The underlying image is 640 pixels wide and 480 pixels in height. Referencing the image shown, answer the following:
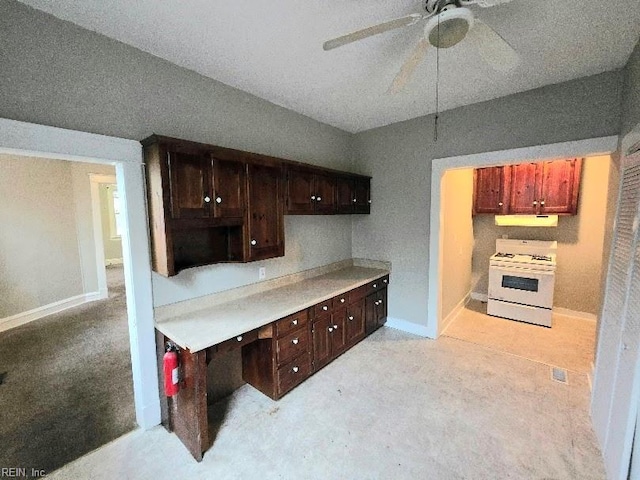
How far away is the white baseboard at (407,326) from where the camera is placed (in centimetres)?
353

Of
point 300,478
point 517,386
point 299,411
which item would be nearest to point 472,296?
point 517,386

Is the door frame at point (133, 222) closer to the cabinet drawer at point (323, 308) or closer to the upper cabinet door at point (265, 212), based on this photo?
the upper cabinet door at point (265, 212)

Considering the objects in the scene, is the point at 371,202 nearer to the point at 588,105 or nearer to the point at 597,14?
the point at 588,105

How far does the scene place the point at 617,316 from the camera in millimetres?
1796

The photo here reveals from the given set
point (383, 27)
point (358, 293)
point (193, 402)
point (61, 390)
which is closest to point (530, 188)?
point (358, 293)

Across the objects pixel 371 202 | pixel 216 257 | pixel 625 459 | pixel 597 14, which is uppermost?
pixel 597 14

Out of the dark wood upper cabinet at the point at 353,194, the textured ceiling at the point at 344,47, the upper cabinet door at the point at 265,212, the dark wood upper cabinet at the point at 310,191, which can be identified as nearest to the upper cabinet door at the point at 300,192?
the dark wood upper cabinet at the point at 310,191

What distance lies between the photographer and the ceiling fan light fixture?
123 centimetres

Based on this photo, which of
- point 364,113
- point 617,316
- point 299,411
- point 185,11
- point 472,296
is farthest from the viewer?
point 472,296

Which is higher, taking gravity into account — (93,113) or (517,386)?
(93,113)

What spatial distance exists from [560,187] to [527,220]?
23.7 inches

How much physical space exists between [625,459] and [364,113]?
339cm

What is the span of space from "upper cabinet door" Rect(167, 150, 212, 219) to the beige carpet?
135 inches

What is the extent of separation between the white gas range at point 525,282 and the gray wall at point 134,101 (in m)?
3.17
